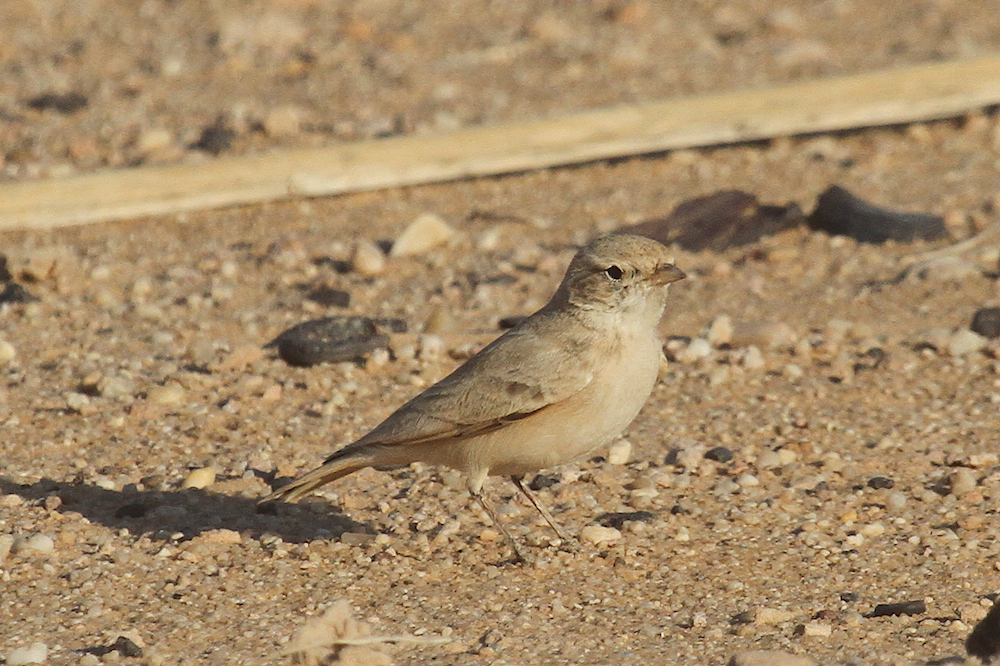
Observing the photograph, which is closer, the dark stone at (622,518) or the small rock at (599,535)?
the small rock at (599,535)

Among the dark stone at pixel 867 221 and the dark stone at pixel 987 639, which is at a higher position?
the dark stone at pixel 987 639

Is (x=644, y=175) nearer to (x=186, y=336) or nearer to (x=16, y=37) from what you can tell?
(x=186, y=336)

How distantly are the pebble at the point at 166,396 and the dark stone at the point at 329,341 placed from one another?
66 centimetres

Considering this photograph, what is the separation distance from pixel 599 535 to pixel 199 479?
1.72 meters

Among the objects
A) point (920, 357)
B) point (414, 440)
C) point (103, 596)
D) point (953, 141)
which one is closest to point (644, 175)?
point (953, 141)

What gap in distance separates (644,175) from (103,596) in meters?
5.66

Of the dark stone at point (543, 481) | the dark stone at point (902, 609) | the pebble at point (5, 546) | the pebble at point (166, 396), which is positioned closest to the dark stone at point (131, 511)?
the pebble at point (5, 546)

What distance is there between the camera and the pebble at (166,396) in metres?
6.80

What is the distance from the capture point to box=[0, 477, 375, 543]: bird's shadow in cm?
572

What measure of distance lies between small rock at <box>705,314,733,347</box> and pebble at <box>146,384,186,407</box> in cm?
272

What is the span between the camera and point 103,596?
5.12 m

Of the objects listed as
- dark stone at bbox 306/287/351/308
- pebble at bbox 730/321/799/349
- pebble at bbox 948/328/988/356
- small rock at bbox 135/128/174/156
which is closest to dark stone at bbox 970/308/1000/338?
pebble at bbox 948/328/988/356

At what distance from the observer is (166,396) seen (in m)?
6.82

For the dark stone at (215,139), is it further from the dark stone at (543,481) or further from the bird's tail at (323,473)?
the bird's tail at (323,473)
